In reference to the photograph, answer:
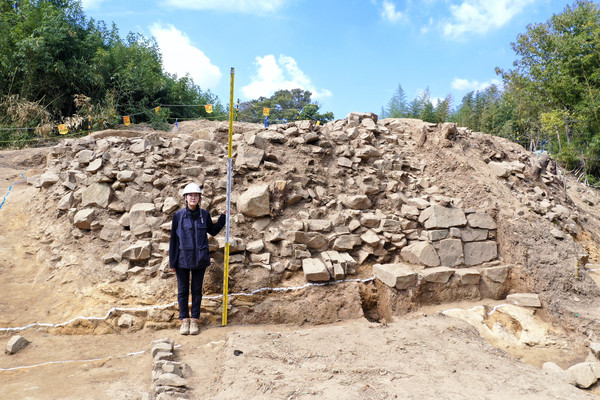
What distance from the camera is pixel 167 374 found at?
124 inches

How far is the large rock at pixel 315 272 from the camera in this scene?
4770 mm

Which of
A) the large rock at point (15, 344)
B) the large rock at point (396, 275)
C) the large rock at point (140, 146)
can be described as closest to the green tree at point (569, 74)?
the large rock at point (396, 275)

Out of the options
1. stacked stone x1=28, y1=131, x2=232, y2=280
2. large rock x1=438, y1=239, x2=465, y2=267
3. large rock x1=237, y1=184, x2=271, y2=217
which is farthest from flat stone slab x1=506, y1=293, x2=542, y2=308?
stacked stone x1=28, y1=131, x2=232, y2=280

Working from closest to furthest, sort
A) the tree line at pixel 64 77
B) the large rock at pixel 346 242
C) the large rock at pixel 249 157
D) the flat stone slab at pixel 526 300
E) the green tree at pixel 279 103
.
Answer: the flat stone slab at pixel 526 300 → the large rock at pixel 346 242 → the large rock at pixel 249 157 → the tree line at pixel 64 77 → the green tree at pixel 279 103

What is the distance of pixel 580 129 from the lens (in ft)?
47.4

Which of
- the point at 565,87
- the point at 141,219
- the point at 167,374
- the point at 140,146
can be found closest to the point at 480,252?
the point at 167,374

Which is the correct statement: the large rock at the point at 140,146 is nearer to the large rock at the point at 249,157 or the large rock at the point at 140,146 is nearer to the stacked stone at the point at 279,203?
the stacked stone at the point at 279,203

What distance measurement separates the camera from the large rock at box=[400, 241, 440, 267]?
527 cm

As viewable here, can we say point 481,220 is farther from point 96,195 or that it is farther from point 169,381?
point 96,195

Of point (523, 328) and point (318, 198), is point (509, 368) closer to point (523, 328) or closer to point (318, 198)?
point (523, 328)

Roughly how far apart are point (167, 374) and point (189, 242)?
1543 millimetres

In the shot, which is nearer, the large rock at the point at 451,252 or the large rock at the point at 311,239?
the large rock at the point at 311,239

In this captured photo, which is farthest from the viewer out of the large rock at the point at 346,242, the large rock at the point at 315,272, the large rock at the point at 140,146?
the large rock at the point at 140,146

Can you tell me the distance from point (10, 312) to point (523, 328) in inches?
257
